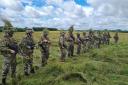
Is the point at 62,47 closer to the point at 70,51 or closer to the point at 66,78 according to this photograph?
the point at 70,51

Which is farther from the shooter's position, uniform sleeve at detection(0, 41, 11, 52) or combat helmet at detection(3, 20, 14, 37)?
combat helmet at detection(3, 20, 14, 37)

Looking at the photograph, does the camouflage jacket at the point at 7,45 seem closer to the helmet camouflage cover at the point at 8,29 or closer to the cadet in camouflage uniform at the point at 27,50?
the helmet camouflage cover at the point at 8,29

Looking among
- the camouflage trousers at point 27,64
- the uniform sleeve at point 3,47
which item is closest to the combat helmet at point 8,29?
the uniform sleeve at point 3,47

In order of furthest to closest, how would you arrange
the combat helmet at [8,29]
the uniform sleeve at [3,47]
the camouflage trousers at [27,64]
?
1. the camouflage trousers at [27,64]
2. the combat helmet at [8,29]
3. the uniform sleeve at [3,47]

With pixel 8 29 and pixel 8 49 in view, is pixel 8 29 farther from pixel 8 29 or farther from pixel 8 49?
pixel 8 49

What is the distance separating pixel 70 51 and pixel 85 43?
7.56 metres

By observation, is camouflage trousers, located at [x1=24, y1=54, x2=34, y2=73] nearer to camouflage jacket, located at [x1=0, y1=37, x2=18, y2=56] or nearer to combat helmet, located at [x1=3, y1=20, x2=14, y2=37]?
camouflage jacket, located at [x1=0, y1=37, x2=18, y2=56]

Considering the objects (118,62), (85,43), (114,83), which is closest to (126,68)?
(118,62)

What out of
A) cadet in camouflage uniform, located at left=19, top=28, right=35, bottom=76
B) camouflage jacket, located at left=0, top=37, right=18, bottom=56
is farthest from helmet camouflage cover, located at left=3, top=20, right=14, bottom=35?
cadet in camouflage uniform, located at left=19, top=28, right=35, bottom=76

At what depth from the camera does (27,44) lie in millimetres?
16875

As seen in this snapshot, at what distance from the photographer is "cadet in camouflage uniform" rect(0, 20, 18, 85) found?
14281 millimetres

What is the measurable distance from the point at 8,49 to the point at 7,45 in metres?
0.23

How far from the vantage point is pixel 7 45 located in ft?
47.4

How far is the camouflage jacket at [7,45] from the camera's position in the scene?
14280 millimetres
